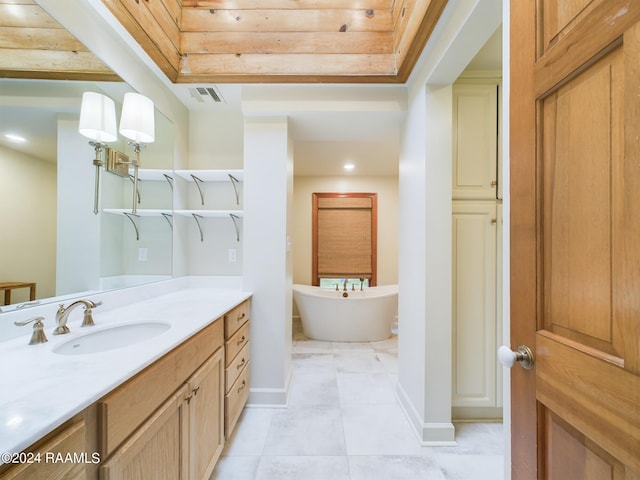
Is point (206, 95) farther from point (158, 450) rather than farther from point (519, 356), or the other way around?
point (519, 356)

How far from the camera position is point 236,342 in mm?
1682

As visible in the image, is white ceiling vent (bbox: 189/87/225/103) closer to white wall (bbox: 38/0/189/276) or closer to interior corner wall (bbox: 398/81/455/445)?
white wall (bbox: 38/0/189/276)

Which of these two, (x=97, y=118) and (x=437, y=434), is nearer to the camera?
(x=97, y=118)

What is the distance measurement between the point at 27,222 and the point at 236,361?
3.96 feet

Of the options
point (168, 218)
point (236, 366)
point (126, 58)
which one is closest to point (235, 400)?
point (236, 366)

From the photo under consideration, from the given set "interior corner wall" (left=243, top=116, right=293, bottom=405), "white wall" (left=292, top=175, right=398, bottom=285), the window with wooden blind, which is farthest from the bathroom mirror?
the window with wooden blind

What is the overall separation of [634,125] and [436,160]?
1.20m

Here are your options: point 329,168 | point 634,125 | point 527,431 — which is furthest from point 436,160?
point 329,168

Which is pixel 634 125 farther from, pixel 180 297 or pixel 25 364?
pixel 180 297

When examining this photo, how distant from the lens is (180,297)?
1.82m

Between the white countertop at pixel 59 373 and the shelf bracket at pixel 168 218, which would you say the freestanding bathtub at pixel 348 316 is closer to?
the shelf bracket at pixel 168 218

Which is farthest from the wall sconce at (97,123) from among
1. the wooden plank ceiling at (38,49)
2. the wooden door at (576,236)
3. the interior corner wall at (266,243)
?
the wooden door at (576,236)

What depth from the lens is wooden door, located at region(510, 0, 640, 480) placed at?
1.55 ft

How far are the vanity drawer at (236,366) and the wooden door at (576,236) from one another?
1.33 metres
